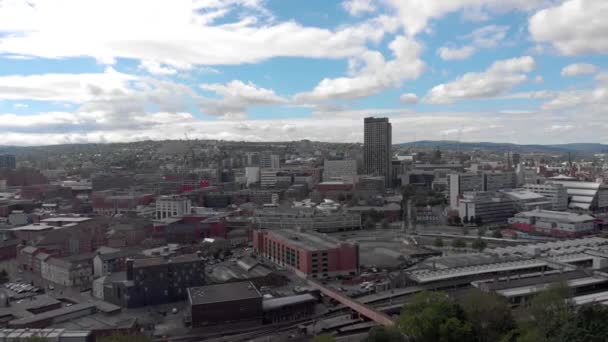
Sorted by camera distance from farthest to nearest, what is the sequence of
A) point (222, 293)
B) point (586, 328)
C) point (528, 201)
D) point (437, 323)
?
point (528, 201)
point (222, 293)
point (437, 323)
point (586, 328)

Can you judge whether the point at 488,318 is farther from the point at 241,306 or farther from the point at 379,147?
the point at 379,147

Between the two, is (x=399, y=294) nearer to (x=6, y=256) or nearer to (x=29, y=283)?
(x=29, y=283)

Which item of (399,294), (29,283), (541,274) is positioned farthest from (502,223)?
(29,283)

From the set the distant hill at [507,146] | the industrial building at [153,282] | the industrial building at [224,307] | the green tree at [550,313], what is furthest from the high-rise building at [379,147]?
the distant hill at [507,146]

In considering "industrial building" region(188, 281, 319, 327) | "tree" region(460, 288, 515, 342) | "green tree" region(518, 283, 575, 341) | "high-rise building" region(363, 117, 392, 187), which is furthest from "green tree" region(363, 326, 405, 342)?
"high-rise building" region(363, 117, 392, 187)

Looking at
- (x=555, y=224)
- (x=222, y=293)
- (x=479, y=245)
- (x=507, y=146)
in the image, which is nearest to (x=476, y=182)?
(x=555, y=224)

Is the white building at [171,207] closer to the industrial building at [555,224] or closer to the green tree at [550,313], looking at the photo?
the industrial building at [555,224]

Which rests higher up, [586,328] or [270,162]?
[270,162]
